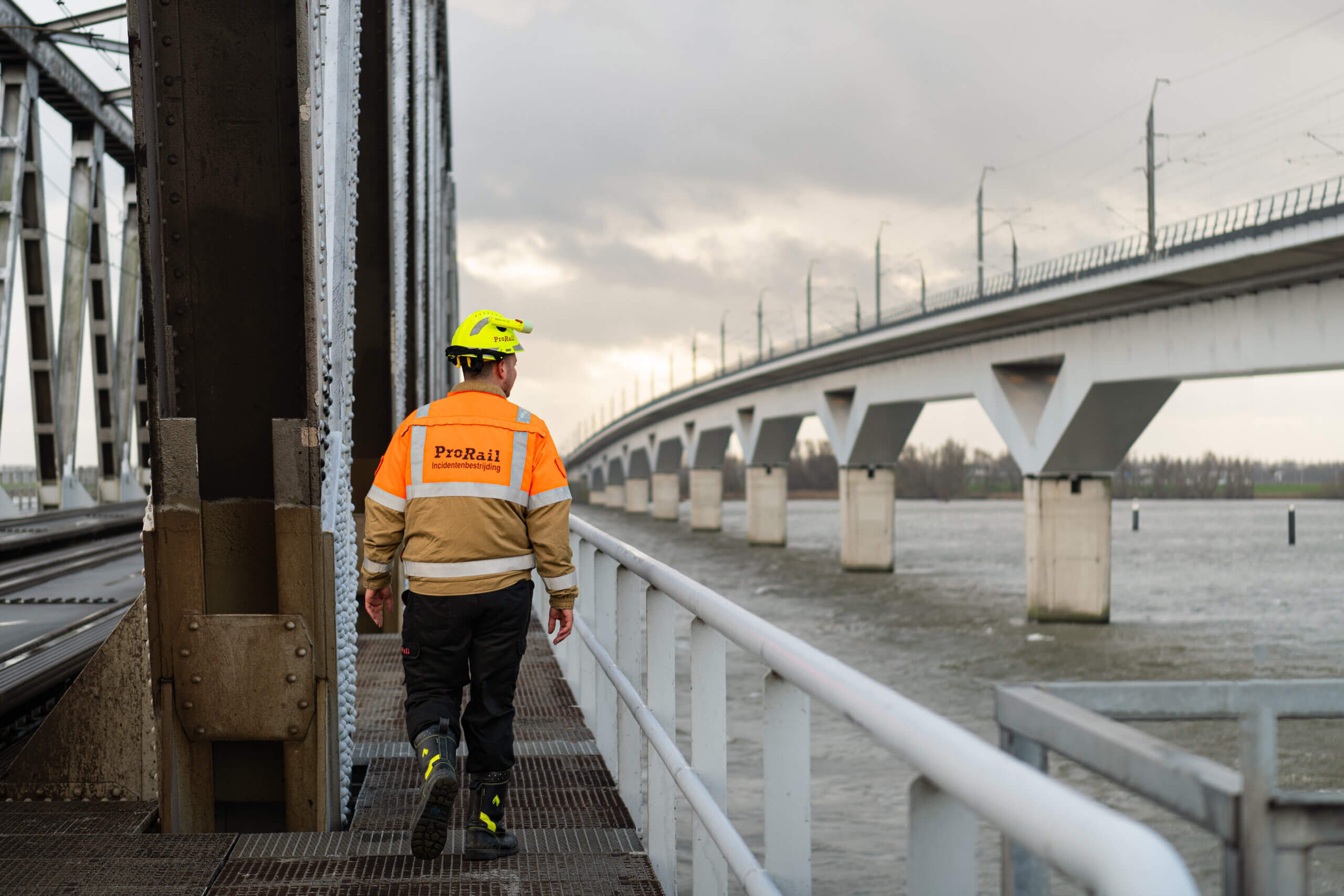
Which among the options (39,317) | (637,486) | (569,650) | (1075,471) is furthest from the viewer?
(637,486)

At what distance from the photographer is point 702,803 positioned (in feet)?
10.7

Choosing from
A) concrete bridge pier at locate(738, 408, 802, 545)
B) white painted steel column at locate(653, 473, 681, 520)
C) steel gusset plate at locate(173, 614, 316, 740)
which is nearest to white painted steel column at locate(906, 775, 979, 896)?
steel gusset plate at locate(173, 614, 316, 740)

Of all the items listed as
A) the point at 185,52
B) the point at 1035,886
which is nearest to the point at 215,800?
the point at 185,52

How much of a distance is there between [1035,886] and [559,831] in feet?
11.7

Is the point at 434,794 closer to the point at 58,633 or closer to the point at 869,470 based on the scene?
the point at 58,633

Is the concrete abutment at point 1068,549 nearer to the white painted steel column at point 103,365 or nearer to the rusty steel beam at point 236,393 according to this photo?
the white painted steel column at point 103,365

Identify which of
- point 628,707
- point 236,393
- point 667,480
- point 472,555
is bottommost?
point 667,480

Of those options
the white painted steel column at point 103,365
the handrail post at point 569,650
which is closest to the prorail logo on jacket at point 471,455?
the handrail post at point 569,650

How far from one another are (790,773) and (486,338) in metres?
2.36

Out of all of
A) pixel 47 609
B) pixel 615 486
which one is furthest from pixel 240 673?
pixel 615 486

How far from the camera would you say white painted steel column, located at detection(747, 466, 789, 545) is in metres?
57.3

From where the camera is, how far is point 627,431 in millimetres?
97812

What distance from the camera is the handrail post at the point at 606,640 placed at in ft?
18.8

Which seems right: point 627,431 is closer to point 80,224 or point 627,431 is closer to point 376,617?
point 80,224
